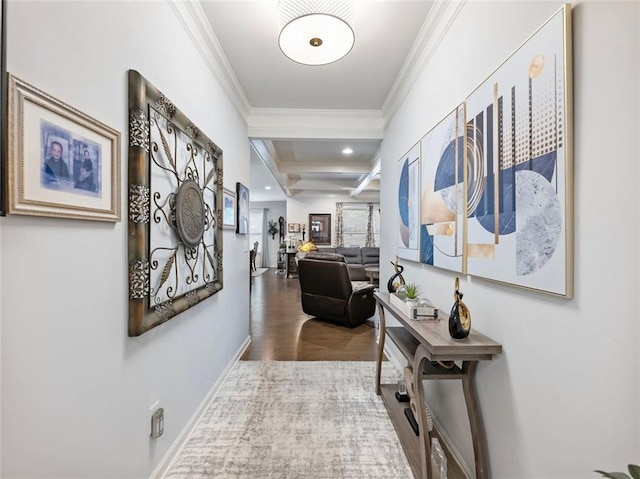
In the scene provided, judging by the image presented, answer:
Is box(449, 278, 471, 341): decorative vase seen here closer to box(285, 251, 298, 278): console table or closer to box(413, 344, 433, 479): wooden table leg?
box(413, 344, 433, 479): wooden table leg

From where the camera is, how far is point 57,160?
86cm

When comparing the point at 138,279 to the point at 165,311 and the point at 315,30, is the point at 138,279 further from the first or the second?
the point at 315,30

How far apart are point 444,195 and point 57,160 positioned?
1.76 meters

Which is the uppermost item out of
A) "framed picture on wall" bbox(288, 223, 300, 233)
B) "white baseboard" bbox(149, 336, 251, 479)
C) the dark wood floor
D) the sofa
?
"framed picture on wall" bbox(288, 223, 300, 233)

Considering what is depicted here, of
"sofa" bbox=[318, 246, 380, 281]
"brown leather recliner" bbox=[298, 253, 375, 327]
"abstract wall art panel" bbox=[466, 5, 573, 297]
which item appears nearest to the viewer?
"abstract wall art panel" bbox=[466, 5, 573, 297]

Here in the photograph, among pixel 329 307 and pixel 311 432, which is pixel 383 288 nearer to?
pixel 329 307

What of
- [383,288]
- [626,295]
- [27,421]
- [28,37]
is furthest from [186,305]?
[383,288]

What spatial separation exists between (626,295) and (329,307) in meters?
3.65

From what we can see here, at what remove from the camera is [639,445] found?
Answer: 2.27 feet

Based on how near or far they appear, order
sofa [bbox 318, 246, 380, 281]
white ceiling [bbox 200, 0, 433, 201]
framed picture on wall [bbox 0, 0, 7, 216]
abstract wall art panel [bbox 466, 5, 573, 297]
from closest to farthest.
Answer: framed picture on wall [bbox 0, 0, 7, 216]
abstract wall art panel [bbox 466, 5, 573, 297]
white ceiling [bbox 200, 0, 433, 201]
sofa [bbox 318, 246, 380, 281]

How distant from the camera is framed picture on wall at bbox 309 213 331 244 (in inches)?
364

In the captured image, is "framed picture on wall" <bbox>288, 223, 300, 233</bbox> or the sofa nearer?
the sofa

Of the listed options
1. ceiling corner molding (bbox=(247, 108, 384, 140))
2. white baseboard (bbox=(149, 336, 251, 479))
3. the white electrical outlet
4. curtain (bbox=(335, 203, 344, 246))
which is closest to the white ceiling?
ceiling corner molding (bbox=(247, 108, 384, 140))

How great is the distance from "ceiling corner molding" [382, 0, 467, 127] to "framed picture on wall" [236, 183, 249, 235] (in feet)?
5.91
